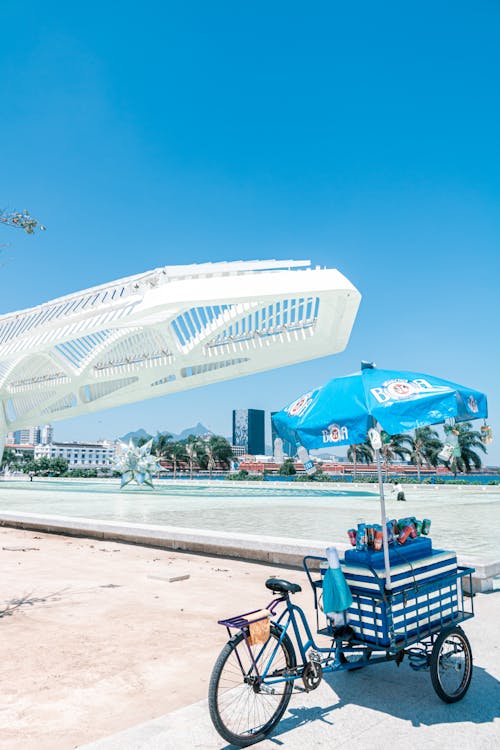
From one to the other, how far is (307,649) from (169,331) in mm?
24494

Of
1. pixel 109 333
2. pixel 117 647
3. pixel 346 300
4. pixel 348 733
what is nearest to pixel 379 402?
pixel 117 647

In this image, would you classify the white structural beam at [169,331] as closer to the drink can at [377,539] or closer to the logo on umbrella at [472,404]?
the logo on umbrella at [472,404]

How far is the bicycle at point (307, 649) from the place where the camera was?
10.3 ft

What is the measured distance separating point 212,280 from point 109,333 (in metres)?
8.03

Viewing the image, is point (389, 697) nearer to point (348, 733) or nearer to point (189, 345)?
point (348, 733)

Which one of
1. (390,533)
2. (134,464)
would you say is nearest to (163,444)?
(134,464)

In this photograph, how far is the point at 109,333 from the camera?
29953mm

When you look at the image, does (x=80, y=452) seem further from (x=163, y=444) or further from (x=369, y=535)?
(x=369, y=535)

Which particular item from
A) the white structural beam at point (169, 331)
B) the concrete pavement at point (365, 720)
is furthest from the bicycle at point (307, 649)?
the white structural beam at point (169, 331)

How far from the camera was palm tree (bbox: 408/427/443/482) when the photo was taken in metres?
52.4

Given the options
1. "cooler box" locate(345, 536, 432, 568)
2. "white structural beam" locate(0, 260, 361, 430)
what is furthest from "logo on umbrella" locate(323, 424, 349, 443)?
"white structural beam" locate(0, 260, 361, 430)

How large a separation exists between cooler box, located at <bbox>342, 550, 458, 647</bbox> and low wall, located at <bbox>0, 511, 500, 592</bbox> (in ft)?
9.31

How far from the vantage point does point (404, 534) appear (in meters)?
4.00

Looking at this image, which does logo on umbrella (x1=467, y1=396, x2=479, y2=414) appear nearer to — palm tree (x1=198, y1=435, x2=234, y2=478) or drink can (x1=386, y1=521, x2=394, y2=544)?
drink can (x1=386, y1=521, x2=394, y2=544)
